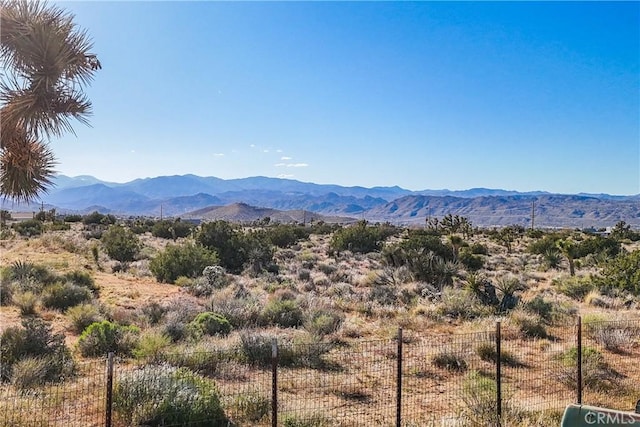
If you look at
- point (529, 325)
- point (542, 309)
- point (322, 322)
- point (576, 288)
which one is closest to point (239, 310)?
point (322, 322)

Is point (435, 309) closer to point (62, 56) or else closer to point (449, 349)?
point (449, 349)

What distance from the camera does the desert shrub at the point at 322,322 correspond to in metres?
12.2

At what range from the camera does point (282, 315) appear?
1347 centimetres

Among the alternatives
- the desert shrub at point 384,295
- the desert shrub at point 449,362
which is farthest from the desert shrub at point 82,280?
the desert shrub at point 449,362

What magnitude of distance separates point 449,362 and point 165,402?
19.9 ft

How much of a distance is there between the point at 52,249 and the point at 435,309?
68.2 ft

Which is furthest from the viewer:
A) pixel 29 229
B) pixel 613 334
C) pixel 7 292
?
pixel 29 229

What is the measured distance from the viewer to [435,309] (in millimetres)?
15359

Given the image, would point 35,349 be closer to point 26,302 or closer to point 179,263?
point 26,302

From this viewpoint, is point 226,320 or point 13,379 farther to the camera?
point 226,320

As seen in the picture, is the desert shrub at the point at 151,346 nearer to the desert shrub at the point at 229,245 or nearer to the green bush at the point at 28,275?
the green bush at the point at 28,275

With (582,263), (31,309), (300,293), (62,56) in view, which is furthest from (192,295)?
(582,263)

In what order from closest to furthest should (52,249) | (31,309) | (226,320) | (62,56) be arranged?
(62,56), (226,320), (31,309), (52,249)

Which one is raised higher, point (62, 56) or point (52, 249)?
point (62, 56)
